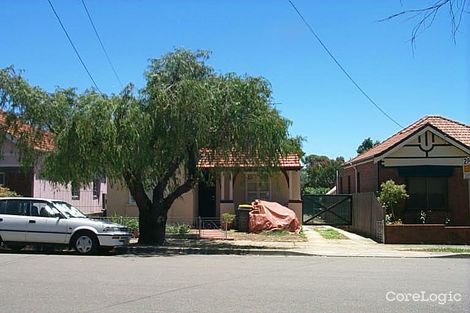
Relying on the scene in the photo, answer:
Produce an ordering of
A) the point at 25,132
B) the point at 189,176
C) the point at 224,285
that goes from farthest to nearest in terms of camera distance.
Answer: the point at 25,132
the point at 189,176
the point at 224,285

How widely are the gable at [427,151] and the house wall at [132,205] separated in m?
8.89

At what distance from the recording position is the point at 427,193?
81.5ft

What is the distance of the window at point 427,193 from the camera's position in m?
24.8

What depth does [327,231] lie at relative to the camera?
84.8 feet

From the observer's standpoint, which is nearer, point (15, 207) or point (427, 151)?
point (15, 207)

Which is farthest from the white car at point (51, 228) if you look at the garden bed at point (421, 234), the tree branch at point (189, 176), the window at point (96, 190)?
the window at point (96, 190)

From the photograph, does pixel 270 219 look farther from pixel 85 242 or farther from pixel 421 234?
Answer: pixel 85 242

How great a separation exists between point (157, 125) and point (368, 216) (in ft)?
36.9

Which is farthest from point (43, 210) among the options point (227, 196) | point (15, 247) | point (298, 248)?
point (227, 196)

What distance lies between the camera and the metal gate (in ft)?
95.5

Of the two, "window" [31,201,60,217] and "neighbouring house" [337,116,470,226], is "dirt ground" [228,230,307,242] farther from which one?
"window" [31,201,60,217]

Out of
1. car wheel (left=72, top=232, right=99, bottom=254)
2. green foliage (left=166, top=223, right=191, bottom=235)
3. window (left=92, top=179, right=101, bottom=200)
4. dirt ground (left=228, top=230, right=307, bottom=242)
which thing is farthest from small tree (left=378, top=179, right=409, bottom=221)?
window (left=92, top=179, right=101, bottom=200)

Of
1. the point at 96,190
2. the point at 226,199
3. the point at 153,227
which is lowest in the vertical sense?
the point at 153,227

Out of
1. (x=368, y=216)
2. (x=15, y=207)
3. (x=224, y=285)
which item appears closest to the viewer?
(x=224, y=285)
